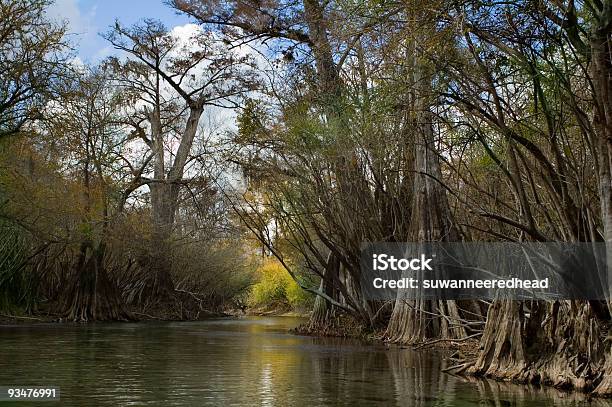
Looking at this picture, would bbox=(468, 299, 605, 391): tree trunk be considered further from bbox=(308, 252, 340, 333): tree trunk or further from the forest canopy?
bbox=(308, 252, 340, 333): tree trunk

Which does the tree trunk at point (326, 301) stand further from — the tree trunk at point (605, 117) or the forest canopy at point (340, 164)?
the tree trunk at point (605, 117)

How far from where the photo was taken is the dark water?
661 cm

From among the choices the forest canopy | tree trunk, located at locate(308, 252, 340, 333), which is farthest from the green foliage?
tree trunk, located at locate(308, 252, 340, 333)

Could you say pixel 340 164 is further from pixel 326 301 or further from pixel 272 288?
pixel 272 288

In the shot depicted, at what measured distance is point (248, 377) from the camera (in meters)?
8.47

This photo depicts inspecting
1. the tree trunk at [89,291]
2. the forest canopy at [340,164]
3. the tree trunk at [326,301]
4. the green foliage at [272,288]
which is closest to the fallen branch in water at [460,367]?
the forest canopy at [340,164]

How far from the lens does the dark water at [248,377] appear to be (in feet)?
21.7

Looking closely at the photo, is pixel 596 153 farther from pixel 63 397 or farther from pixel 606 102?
pixel 63 397

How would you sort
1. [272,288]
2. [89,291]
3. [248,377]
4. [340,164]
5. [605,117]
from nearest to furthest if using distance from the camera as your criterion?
1. [605,117]
2. [248,377]
3. [340,164]
4. [89,291]
5. [272,288]

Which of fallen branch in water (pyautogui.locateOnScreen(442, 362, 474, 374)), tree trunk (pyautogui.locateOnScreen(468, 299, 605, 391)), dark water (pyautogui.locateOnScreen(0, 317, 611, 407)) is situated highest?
tree trunk (pyautogui.locateOnScreen(468, 299, 605, 391))

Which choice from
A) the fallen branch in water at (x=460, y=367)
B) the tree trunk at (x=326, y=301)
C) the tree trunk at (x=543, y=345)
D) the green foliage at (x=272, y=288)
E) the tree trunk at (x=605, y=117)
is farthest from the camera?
the green foliage at (x=272, y=288)

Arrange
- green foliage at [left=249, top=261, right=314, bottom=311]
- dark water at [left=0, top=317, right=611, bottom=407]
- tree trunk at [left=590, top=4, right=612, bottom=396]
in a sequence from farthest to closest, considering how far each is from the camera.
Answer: green foliage at [left=249, top=261, right=314, bottom=311] → tree trunk at [left=590, top=4, right=612, bottom=396] → dark water at [left=0, top=317, right=611, bottom=407]

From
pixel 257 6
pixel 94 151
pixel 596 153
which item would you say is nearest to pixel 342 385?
pixel 596 153

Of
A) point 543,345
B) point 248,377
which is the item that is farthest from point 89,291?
point 543,345
